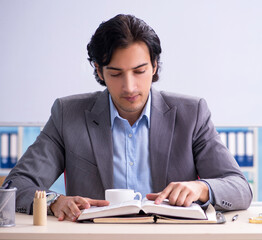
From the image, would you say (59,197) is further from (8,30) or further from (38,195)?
(8,30)

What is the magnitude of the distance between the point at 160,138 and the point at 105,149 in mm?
257

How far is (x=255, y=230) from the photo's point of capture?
141 cm

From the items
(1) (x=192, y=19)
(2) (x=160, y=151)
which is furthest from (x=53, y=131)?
(1) (x=192, y=19)

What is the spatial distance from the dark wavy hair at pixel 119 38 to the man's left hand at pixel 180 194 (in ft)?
2.32

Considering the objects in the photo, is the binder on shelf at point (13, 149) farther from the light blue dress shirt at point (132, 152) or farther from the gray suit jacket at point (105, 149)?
the light blue dress shirt at point (132, 152)

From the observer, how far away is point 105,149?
2.18m

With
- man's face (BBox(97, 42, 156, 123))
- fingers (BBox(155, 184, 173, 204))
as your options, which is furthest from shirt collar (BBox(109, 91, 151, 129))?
fingers (BBox(155, 184, 173, 204))

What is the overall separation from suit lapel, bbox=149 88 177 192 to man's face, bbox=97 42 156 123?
0.14m

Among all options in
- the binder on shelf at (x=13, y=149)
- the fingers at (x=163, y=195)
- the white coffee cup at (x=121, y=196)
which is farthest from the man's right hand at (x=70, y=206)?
the binder on shelf at (x=13, y=149)

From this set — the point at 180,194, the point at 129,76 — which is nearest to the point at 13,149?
the point at 129,76

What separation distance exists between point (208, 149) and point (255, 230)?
758mm

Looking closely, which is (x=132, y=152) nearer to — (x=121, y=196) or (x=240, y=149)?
(x=121, y=196)

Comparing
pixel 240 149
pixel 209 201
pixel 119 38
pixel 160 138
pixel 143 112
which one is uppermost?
pixel 119 38

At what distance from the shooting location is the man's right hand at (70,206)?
160cm
